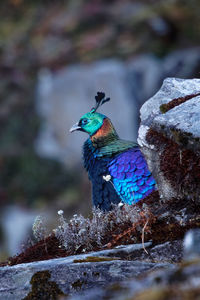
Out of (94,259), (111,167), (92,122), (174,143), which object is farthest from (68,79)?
(94,259)

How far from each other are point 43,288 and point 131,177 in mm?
2476

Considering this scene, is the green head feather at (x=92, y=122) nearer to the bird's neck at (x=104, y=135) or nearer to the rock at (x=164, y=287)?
the bird's neck at (x=104, y=135)

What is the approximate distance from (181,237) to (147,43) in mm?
15693

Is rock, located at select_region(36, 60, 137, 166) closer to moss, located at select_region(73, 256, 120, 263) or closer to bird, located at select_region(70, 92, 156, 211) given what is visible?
bird, located at select_region(70, 92, 156, 211)

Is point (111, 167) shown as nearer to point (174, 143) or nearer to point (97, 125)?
point (97, 125)

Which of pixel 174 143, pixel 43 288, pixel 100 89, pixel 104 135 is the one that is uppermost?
pixel 100 89

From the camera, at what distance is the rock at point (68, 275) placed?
3.20 m

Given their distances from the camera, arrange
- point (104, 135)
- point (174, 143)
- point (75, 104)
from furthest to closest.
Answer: point (75, 104) < point (104, 135) < point (174, 143)

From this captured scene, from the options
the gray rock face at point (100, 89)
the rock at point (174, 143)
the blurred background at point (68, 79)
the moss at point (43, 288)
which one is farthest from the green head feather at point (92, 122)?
the gray rock face at point (100, 89)

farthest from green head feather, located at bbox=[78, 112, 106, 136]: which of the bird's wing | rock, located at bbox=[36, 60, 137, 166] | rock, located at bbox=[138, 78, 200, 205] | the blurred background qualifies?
rock, located at bbox=[36, 60, 137, 166]

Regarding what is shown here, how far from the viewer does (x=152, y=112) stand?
4887 millimetres

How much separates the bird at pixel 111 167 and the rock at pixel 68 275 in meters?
1.96

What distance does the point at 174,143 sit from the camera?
4270 mm

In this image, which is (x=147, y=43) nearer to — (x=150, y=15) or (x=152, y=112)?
(x=150, y=15)
